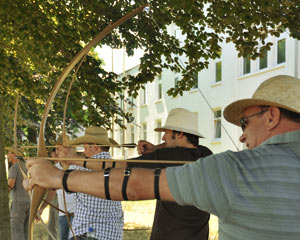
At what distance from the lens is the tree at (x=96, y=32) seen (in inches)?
209

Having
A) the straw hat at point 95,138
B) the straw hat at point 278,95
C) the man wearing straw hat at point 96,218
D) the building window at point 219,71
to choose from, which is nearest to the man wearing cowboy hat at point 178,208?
the man wearing straw hat at point 96,218

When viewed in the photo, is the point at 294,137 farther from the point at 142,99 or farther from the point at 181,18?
the point at 142,99

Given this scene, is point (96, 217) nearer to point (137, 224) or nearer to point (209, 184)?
point (209, 184)

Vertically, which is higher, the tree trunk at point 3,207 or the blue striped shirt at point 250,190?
the blue striped shirt at point 250,190

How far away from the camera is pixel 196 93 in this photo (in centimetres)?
1906

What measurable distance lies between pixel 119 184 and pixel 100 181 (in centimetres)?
7

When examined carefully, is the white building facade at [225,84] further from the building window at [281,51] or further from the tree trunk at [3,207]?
the tree trunk at [3,207]

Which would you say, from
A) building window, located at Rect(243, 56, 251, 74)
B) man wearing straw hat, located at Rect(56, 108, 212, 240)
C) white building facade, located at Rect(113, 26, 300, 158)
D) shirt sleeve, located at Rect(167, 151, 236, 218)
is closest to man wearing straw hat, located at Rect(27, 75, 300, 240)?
shirt sleeve, located at Rect(167, 151, 236, 218)

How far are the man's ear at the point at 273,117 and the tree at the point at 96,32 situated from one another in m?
3.70

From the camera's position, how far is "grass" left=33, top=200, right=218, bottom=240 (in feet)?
29.3

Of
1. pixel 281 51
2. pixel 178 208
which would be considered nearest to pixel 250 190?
pixel 178 208

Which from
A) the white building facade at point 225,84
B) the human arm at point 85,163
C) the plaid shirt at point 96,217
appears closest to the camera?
the human arm at point 85,163

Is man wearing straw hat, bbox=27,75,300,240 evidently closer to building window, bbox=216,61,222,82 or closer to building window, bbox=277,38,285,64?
building window, bbox=277,38,285,64

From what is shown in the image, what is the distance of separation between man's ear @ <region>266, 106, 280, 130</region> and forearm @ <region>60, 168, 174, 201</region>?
0.43 metres
